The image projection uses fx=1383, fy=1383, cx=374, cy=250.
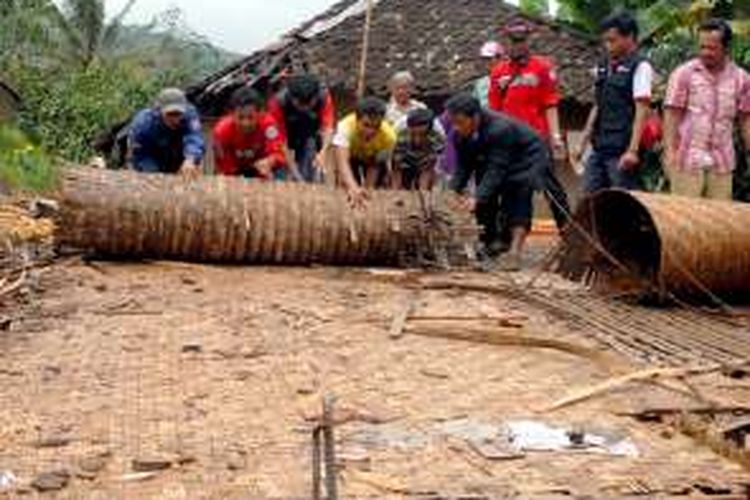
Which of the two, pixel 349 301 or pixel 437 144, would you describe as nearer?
pixel 349 301

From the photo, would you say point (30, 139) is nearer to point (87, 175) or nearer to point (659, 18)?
point (659, 18)

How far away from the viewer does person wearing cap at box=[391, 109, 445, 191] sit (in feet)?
31.3

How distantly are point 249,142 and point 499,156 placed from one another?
5.67ft

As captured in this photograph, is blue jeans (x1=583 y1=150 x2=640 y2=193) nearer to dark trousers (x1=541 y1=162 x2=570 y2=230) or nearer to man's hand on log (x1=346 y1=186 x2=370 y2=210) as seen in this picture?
dark trousers (x1=541 y1=162 x2=570 y2=230)

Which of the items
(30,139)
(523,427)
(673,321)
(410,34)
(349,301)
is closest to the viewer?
(523,427)

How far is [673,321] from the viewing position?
6.48 meters

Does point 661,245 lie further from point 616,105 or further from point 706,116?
point 616,105

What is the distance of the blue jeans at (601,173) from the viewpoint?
8.94 m

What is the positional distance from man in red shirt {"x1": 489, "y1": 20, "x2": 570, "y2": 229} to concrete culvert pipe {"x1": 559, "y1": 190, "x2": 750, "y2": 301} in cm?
170

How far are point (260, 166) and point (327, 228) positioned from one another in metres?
1.11

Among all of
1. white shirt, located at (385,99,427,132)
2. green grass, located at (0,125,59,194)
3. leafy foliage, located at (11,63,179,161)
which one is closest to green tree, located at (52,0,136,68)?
leafy foliage, located at (11,63,179,161)

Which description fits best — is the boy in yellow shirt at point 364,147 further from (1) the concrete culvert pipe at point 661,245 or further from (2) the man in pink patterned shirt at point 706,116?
(2) the man in pink patterned shirt at point 706,116

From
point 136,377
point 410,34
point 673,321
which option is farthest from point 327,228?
point 410,34

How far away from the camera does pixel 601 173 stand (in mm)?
9094
